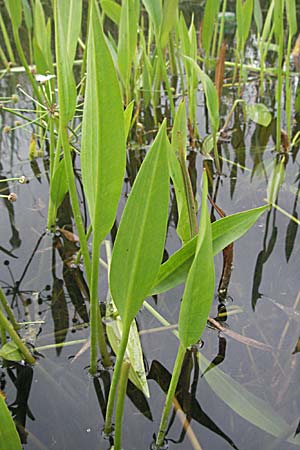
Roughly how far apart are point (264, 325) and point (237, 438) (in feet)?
0.56

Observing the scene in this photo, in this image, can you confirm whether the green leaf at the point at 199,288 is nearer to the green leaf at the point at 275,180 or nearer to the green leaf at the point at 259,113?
the green leaf at the point at 275,180

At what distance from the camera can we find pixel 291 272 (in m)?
0.73

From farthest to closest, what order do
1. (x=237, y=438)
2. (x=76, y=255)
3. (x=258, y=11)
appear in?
1. (x=258, y=11)
2. (x=76, y=255)
3. (x=237, y=438)

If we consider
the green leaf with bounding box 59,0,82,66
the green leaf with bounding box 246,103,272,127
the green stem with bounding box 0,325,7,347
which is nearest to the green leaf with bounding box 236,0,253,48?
the green leaf with bounding box 246,103,272,127

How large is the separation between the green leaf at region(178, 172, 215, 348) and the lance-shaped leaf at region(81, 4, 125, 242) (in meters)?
0.08

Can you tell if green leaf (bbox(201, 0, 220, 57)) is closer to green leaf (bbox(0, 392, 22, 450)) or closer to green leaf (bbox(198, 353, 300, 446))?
green leaf (bbox(198, 353, 300, 446))

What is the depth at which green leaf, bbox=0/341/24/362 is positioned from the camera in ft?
1.89

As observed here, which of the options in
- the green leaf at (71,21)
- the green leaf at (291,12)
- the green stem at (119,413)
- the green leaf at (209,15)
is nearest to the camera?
the green stem at (119,413)

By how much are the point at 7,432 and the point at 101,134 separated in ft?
0.82

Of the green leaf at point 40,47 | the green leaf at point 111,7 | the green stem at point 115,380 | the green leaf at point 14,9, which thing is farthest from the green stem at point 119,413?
the green leaf at point 111,7

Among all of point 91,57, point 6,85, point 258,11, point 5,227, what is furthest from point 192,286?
point 6,85

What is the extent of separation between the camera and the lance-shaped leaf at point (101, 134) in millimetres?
345

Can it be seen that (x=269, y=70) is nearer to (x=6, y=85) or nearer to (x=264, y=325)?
(x=6, y=85)

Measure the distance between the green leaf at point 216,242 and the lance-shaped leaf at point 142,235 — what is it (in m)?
0.05
